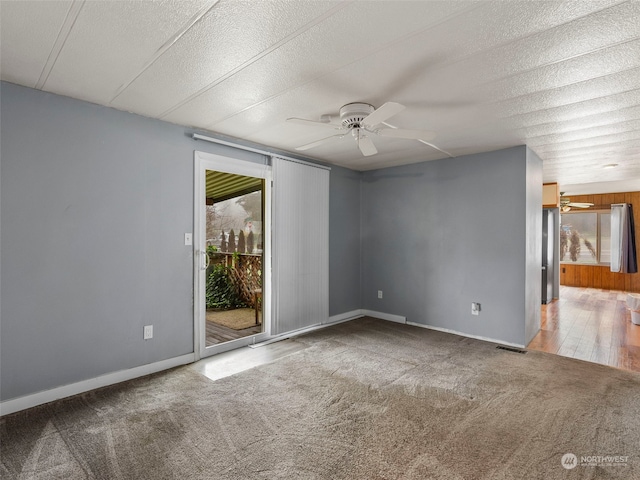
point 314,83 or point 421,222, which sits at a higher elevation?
point 314,83

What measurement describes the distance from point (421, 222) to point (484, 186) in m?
0.95

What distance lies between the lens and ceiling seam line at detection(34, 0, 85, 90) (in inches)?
63.3

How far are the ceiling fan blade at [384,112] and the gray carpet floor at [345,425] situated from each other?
2.09 m

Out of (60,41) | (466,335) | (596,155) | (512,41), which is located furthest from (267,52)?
(596,155)

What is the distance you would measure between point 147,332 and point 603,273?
993cm

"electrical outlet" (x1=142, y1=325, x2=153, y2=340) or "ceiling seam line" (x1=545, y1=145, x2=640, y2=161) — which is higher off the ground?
"ceiling seam line" (x1=545, y1=145, x2=640, y2=161)

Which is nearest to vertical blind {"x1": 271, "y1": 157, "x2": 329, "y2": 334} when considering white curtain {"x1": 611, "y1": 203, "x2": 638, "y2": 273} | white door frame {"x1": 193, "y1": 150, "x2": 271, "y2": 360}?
white door frame {"x1": 193, "y1": 150, "x2": 271, "y2": 360}

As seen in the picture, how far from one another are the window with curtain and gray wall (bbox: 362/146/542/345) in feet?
17.7

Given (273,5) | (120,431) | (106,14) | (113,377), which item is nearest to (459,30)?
(273,5)

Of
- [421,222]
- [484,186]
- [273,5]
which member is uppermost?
[273,5]

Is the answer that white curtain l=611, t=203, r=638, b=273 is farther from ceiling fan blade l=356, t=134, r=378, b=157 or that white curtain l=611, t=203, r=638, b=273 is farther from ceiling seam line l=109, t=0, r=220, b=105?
ceiling seam line l=109, t=0, r=220, b=105

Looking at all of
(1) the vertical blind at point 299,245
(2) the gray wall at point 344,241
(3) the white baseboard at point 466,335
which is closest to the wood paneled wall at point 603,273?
(3) the white baseboard at point 466,335

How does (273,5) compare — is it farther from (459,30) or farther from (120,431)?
(120,431)

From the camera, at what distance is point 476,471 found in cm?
182
